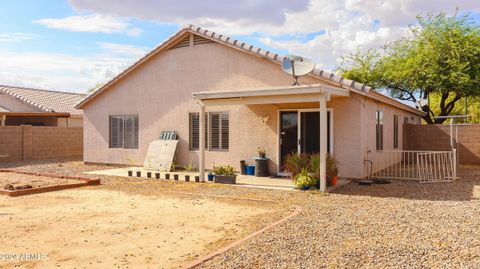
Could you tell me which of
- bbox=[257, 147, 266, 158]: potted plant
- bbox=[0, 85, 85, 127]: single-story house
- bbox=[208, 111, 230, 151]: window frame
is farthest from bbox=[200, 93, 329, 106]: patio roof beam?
bbox=[0, 85, 85, 127]: single-story house

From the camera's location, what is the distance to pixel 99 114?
17938 millimetres

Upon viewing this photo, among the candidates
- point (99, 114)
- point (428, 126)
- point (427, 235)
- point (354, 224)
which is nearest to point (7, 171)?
point (99, 114)

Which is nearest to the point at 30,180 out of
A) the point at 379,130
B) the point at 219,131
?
the point at 219,131

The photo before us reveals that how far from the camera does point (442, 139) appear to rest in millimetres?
18984

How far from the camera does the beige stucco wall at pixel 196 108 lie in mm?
12398

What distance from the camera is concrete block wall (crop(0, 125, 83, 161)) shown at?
66.4ft

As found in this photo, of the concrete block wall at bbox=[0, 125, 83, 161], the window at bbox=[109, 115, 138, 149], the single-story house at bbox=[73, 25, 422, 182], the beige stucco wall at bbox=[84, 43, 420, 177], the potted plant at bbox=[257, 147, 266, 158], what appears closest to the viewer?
the single-story house at bbox=[73, 25, 422, 182]

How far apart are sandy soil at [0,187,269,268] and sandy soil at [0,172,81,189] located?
6.42 feet

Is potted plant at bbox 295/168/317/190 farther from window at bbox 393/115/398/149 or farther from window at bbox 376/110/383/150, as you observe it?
window at bbox 393/115/398/149

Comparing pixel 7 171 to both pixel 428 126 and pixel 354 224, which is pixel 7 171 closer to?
pixel 354 224

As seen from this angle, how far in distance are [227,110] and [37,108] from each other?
59.5ft

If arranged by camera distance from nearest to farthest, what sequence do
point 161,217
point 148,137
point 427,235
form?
1. point 427,235
2. point 161,217
3. point 148,137

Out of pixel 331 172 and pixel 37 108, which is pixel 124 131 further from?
pixel 37 108

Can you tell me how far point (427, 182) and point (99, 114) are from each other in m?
14.2
